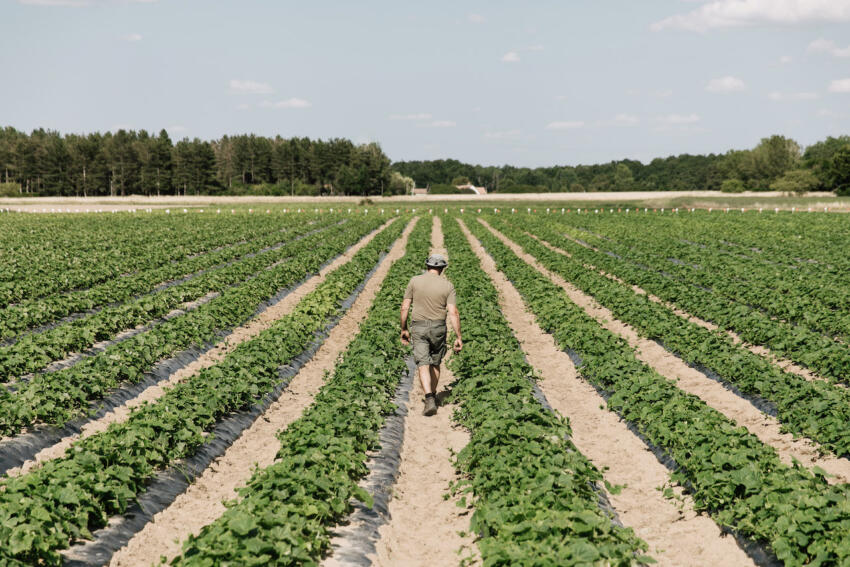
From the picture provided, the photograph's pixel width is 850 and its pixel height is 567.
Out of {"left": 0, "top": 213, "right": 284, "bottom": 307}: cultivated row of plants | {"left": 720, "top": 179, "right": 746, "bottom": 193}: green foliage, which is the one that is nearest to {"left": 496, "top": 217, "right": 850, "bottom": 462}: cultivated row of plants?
{"left": 0, "top": 213, "right": 284, "bottom": 307}: cultivated row of plants

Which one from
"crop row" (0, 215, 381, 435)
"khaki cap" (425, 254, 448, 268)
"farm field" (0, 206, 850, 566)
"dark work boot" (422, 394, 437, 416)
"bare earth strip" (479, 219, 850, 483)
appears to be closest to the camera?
"farm field" (0, 206, 850, 566)

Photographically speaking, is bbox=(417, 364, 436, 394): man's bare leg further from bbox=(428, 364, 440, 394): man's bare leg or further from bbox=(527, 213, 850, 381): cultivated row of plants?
bbox=(527, 213, 850, 381): cultivated row of plants

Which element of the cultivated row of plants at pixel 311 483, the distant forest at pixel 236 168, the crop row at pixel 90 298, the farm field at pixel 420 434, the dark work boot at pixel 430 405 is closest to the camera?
the cultivated row of plants at pixel 311 483

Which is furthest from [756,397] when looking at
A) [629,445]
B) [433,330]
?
[433,330]

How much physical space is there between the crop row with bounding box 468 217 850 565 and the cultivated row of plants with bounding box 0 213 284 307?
1645 centimetres

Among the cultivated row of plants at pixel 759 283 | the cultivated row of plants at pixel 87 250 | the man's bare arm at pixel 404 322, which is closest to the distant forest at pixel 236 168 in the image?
the cultivated row of plants at pixel 87 250

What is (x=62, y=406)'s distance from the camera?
9852 mm

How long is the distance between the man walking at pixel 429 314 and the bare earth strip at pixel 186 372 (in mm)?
3724

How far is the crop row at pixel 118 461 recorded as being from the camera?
19.8 ft

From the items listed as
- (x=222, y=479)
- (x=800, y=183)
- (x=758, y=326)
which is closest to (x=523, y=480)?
(x=222, y=479)

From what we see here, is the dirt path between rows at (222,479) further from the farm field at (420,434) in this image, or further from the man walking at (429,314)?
the man walking at (429,314)

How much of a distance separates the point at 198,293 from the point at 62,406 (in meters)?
10.7

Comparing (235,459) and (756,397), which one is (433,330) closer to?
(235,459)

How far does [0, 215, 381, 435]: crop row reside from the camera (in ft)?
31.0
